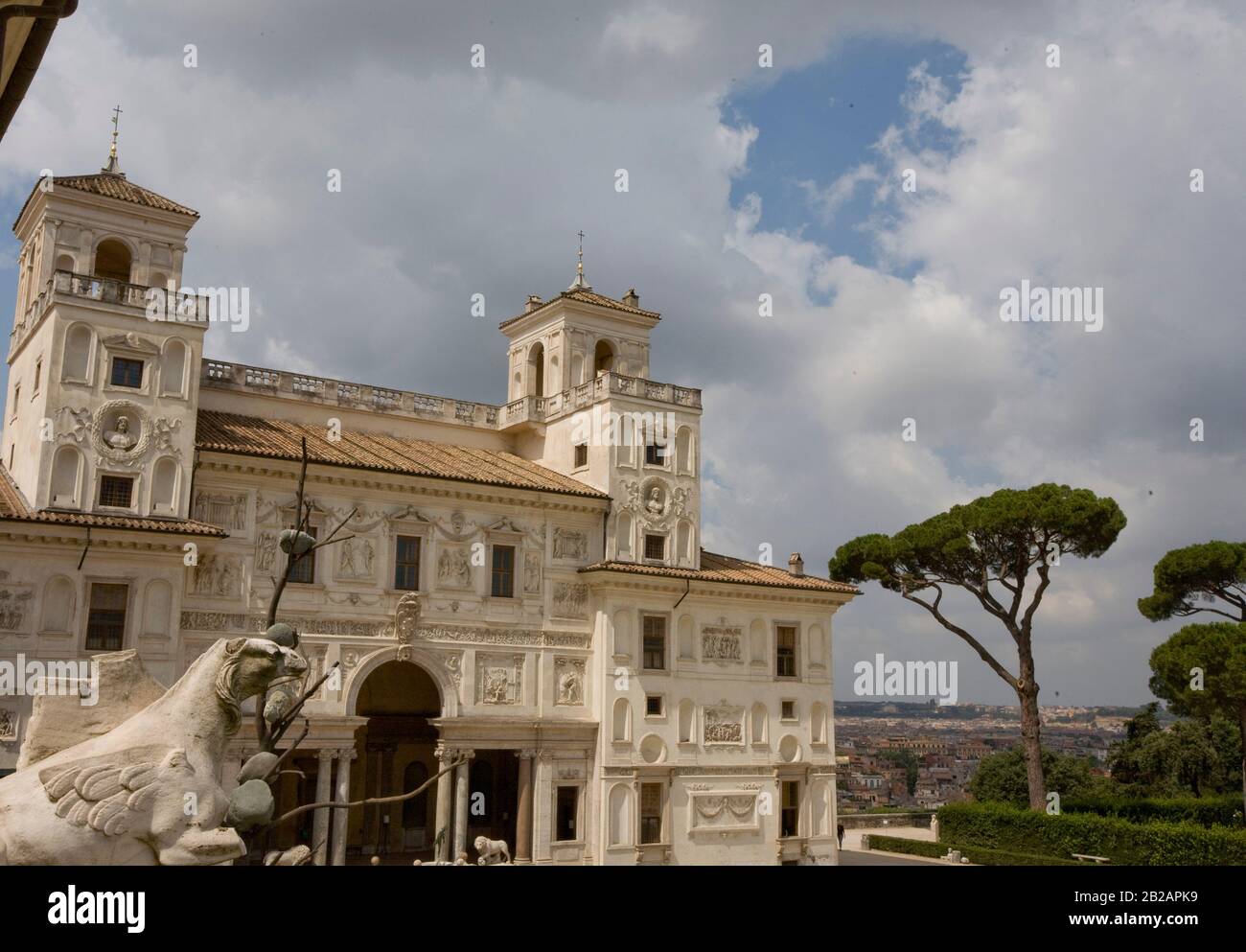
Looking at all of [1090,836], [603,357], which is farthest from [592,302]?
[1090,836]

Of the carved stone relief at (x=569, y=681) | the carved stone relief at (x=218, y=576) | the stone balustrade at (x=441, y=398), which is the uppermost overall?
the stone balustrade at (x=441, y=398)

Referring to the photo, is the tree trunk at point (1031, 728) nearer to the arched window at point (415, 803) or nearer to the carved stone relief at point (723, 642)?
the carved stone relief at point (723, 642)

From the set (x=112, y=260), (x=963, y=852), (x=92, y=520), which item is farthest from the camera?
(x=963, y=852)

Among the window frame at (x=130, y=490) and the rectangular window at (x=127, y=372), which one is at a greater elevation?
the rectangular window at (x=127, y=372)

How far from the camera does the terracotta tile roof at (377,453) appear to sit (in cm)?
2877

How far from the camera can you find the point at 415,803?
3444cm

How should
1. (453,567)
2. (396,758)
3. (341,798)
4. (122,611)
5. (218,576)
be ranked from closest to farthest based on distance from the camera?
(122,611), (218,576), (341,798), (453,567), (396,758)

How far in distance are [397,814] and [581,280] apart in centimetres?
1992

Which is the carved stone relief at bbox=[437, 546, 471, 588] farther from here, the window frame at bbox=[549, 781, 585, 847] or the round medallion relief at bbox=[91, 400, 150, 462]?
the round medallion relief at bbox=[91, 400, 150, 462]

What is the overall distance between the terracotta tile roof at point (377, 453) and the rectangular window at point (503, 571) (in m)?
1.85

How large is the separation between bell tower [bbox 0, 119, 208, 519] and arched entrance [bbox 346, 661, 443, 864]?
9517 mm

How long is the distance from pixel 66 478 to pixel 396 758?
1330 centimetres

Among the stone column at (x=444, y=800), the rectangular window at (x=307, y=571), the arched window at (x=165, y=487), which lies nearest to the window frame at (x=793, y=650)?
the stone column at (x=444, y=800)

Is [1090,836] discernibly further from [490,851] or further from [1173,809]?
[490,851]
